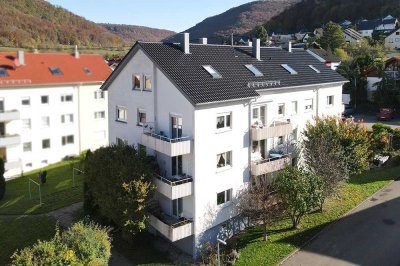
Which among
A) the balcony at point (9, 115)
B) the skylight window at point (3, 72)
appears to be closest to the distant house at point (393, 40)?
the skylight window at point (3, 72)

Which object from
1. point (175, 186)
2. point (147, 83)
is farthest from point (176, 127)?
point (147, 83)

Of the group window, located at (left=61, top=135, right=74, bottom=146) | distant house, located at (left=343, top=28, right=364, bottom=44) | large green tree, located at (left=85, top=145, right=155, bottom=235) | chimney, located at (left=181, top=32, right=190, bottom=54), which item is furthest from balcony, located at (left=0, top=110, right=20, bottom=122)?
distant house, located at (left=343, top=28, right=364, bottom=44)

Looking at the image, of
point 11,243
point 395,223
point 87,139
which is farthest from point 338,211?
point 87,139

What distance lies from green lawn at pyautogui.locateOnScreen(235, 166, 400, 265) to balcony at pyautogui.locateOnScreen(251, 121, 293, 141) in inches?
212

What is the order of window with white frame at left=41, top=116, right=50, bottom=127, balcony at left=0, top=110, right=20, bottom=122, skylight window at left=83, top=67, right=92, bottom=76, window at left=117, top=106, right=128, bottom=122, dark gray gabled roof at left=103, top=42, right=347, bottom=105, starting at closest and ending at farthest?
dark gray gabled roof at left=103, top=42, right=347, bottom=105, window at left=117, top=106, right=128, bottom=122, balcony at left=0, top=110, right=20, bottom=122, window with white frame at left=41, top=116, right=50, bottom=127, skylight window at left=83, top=67, right=92, bottom=76

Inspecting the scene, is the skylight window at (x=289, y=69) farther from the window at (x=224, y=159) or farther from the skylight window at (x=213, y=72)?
the window at (x=224, y=159)

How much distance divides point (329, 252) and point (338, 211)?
500cm

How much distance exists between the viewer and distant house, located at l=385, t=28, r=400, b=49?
107312mm

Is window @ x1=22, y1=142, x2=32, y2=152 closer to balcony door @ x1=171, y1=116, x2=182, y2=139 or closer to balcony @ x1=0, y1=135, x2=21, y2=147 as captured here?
balcony @ x1=0, y1=135, x2=21, y2=147

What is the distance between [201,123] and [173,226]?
18.7 feet

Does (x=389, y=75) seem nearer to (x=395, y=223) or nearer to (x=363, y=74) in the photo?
(x=363, y=74)

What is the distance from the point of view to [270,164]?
1045 inches

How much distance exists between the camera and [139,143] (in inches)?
1053

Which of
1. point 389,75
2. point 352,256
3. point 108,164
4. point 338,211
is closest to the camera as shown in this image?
point 352,256
